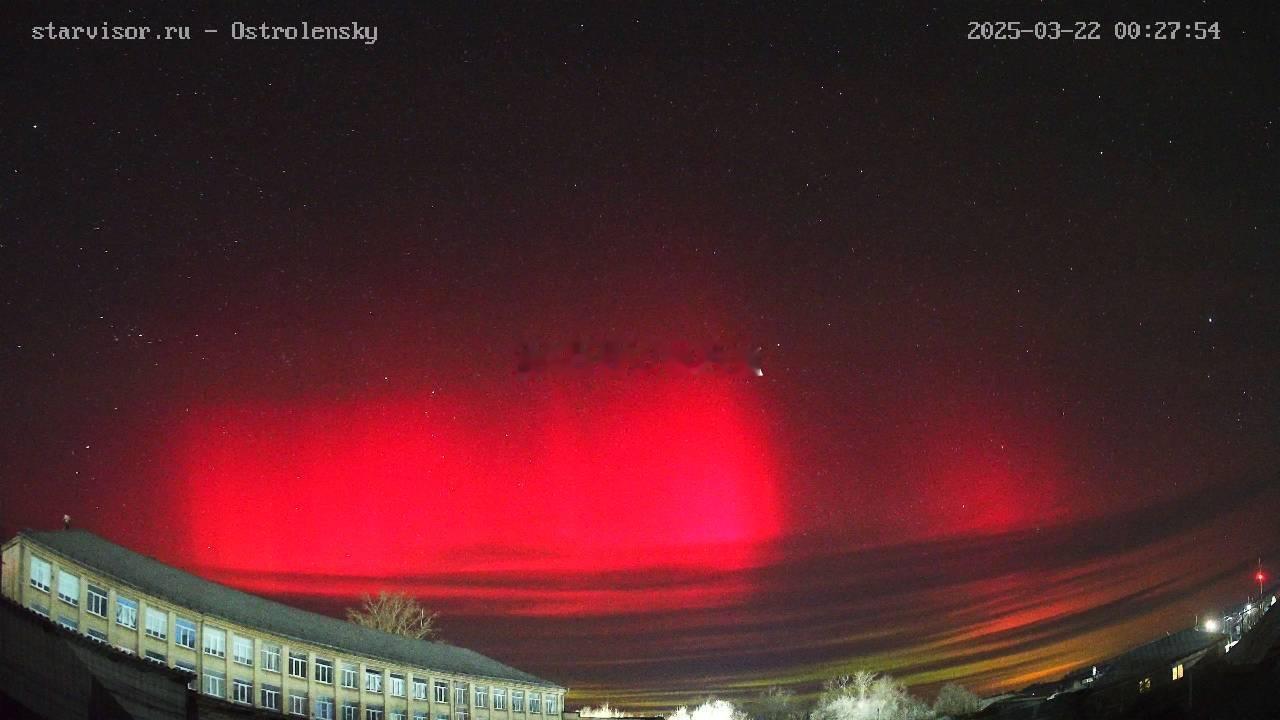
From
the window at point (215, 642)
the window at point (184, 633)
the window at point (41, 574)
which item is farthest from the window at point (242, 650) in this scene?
the window at point (41, 574)

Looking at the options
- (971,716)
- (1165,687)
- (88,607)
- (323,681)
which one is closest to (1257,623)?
(1165,687)

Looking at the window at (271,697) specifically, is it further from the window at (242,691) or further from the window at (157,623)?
the window at (157,623)

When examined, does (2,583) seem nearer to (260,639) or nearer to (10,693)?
(10,693)

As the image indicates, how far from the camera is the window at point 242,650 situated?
80.2m

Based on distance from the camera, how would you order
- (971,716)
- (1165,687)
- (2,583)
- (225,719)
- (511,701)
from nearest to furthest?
(2,583), (225,719), (1165,687), (511,701), (971,716)

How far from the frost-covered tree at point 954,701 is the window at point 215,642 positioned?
3805 inches

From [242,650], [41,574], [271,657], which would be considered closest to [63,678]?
[41,574]

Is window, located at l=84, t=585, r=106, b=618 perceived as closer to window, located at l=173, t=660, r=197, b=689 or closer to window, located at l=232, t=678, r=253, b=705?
window, located at l=173, t=660, r=197, b=689

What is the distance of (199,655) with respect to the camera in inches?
3036

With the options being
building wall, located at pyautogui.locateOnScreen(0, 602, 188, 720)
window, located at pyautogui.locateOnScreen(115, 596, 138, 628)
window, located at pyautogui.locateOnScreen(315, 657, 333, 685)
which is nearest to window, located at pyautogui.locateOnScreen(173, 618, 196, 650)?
window, located at pyautogui.locateOnScreen(115, 596, 138, 628)

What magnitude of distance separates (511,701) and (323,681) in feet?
81.8

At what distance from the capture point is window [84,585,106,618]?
70.2 m

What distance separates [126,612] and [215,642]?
7816 mm

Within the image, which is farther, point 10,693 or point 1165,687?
point 1165,687
